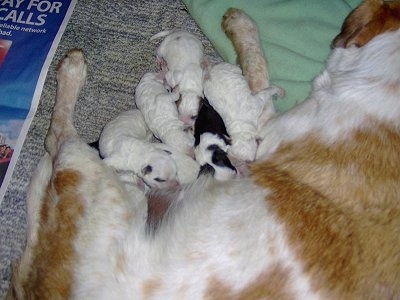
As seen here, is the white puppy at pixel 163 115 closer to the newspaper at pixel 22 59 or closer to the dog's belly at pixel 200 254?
the dog's belly at pixel 200 254

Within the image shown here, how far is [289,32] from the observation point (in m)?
2.88

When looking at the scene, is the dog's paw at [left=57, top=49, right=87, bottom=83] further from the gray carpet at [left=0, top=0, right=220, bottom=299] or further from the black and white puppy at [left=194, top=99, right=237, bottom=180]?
the black and white puppy at [left=194, top=99, right=237, bottom=180]

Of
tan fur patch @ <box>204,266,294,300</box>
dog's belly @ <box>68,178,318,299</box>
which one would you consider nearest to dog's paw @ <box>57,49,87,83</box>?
dog's belly @ <box>68,178,318,299</box>

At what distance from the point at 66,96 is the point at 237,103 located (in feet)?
2.86

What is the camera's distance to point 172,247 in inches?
80.1

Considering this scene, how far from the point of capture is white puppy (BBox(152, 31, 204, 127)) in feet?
8.63

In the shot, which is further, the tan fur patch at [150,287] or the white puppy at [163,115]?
the white puppy at [163,115]

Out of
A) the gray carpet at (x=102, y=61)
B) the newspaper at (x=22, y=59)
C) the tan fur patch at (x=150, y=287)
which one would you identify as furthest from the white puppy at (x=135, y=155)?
the newspaper at (x=22, y=59)

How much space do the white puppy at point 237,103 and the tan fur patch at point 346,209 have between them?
31 centimetres

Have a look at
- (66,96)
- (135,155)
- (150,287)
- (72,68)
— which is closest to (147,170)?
(135,155)

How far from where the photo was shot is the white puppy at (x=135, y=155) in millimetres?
2350

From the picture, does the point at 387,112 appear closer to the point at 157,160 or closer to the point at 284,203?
the point at 284,203

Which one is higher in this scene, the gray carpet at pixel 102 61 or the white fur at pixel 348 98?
the white fur at pixel 348 98

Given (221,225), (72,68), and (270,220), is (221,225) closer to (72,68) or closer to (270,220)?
(270,220)
